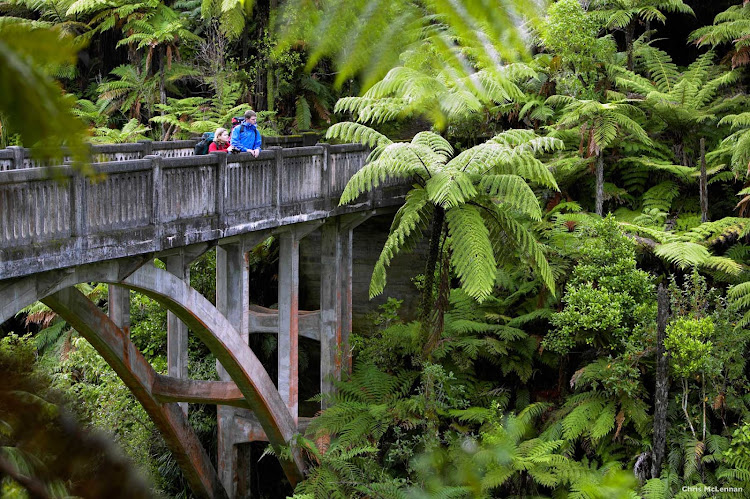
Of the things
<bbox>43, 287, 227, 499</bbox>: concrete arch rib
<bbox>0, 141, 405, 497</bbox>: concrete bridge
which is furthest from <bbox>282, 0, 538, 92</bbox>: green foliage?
<bbox>43, 287, 227, 499</bbox>: concrete arch rib

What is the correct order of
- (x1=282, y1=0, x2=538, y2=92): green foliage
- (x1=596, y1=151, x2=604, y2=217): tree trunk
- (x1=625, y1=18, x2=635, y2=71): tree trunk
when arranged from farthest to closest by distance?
(x1=625, y1=18, x2=635, y2=71): tree trunk, (x1=596, y1=151, x2=604, y2=217): tree trunk, (x1=282, y1=0, x2=538, y2=92): green foliage

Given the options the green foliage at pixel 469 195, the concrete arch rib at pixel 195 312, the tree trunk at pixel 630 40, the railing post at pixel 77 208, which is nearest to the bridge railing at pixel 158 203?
the railing post at pixel 77 208

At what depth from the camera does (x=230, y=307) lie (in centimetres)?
933

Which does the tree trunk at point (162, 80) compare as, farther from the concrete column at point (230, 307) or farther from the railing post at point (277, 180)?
the railing post at point (277, 180)

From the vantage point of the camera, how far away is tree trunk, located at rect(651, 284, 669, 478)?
8.91 metres

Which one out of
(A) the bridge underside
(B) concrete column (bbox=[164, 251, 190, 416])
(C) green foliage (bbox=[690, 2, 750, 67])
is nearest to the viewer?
(A) the bridge underside

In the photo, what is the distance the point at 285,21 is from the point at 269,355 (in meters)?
11.4

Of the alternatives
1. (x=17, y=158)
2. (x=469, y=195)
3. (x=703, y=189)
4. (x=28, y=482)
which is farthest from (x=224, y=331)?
(x=28, y=482)

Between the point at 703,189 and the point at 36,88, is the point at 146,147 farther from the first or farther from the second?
the point at 36,88

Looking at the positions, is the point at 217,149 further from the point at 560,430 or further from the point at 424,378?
the point at 560,430

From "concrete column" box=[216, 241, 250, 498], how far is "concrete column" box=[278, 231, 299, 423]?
48 cm

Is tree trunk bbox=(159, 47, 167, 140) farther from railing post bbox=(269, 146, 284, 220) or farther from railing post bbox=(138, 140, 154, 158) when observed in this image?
railing post bbox=(269, 146, 284, 220)

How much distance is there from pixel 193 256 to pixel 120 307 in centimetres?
169

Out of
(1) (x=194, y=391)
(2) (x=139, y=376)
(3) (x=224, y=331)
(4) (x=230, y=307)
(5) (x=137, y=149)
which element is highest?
(5) (x=137, y=149)
